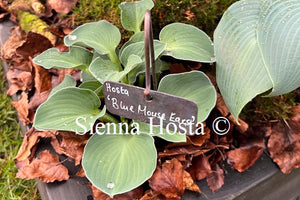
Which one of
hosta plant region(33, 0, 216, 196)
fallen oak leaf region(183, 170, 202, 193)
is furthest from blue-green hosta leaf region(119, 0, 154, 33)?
fallen oak leaf region(183, 170, 202, 193)

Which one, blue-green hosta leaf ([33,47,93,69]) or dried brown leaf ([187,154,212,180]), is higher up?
blue-green hosta leaf ([33,47,93,69])

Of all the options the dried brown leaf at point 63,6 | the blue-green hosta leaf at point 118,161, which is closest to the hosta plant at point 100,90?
the blue-green hosta leaf at point 118,161

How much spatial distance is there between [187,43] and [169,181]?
415mm

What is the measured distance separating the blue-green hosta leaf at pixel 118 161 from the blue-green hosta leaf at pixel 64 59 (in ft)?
0.77

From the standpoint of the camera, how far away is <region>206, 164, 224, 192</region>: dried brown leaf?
101cm

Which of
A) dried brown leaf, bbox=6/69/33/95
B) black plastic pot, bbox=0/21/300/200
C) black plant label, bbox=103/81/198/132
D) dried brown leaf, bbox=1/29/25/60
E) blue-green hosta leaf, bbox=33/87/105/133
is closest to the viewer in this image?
black plant label, bbox=103/81/198/132

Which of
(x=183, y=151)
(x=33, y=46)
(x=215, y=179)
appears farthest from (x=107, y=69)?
(x=33, y=46)

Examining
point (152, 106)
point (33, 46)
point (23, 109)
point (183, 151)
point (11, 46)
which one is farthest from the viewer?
point (11, 46)

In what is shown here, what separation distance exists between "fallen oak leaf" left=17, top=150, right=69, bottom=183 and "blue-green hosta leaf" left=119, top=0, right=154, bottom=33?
50 centimetres

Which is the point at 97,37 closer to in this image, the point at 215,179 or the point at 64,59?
the point at 64,59

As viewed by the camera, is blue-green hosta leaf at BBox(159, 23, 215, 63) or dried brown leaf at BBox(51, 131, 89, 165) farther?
dried brown leaf at BBox(51, 131, 89, 165)

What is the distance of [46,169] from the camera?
1.05 metres

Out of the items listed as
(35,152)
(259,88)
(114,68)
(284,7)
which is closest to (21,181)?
(35,152)

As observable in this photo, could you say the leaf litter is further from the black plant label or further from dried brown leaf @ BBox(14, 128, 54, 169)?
the black plant label
